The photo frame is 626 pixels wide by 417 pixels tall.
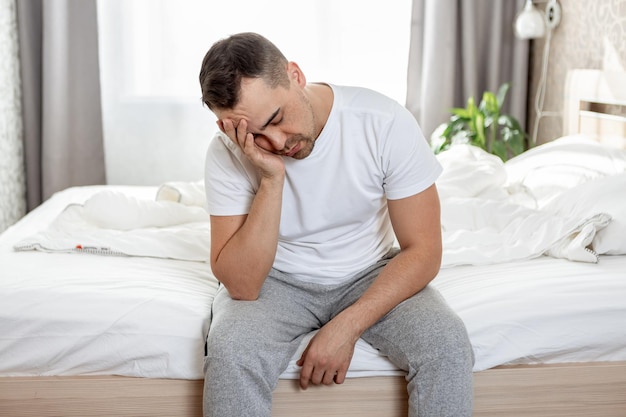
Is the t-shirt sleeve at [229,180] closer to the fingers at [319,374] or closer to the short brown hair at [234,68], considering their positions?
the short brown hair at [234,68]

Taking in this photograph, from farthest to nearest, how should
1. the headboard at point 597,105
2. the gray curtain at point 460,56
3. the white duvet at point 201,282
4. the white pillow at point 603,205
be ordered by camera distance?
the gray curtain at point 460,56 → the headboard at point 597,105 → the white pillow at point 603,205 → the white duvet at point 201,282

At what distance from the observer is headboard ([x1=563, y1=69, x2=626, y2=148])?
286 cm

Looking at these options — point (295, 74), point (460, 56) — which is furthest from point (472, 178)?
point (460, 56)

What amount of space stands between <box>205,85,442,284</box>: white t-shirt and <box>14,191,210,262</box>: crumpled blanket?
42 cm

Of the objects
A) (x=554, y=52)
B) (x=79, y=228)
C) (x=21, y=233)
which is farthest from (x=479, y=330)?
(x=554, y=52)

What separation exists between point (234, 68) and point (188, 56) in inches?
108

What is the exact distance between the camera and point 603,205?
6.61ft

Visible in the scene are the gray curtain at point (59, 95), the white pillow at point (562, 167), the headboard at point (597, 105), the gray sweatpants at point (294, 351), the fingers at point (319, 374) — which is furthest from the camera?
the gray curtain at point (59, 95)

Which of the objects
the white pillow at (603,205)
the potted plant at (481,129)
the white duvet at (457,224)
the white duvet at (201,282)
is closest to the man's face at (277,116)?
the white duvet at (201,282)

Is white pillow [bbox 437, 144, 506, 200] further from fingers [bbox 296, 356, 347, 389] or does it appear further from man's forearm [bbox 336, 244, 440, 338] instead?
fingers [bbox 296, 356, 347, 389]

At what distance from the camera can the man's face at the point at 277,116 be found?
58.2 inches

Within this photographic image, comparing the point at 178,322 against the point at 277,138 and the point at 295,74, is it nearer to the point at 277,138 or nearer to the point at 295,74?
the point at 277,138

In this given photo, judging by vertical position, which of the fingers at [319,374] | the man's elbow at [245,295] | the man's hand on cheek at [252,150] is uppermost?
the man's hand on cheek at [252,150]

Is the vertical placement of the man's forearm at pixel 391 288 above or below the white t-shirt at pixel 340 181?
below
